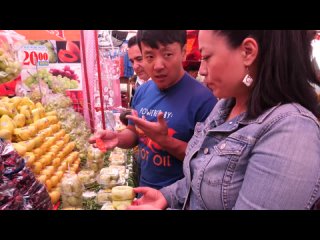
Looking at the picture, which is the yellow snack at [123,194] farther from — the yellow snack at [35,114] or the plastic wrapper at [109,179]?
the yellow snack at [35,114]

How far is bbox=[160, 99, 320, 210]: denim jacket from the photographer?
73 centimetres

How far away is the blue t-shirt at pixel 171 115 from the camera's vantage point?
156 centimetres

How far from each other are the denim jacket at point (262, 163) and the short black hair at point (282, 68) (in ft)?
0.13

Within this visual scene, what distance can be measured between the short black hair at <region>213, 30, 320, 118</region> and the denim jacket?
39mm

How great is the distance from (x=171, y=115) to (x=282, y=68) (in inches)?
32.6

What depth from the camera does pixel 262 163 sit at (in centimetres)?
77

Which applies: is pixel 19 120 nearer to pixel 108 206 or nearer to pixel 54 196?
pixel 54 196

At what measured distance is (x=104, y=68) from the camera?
8.95 ft

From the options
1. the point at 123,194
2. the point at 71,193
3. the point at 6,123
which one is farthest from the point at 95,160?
the point at 123,194

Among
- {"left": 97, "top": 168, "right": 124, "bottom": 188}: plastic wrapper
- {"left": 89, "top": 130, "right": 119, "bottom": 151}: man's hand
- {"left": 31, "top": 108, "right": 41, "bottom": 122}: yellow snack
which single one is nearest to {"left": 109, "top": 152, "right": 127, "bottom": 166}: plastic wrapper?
{"left": 97, "top": 168, "right": 124, "bottom": 188}: plastic wrapper

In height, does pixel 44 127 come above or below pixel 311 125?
below

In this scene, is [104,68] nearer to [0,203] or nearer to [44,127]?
[44,127]
